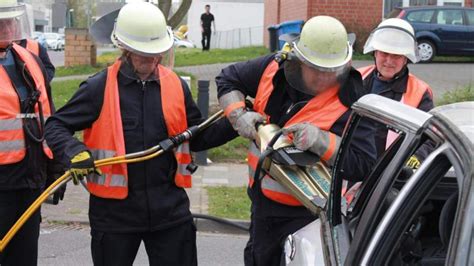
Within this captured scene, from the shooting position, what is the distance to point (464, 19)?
19.1 metres

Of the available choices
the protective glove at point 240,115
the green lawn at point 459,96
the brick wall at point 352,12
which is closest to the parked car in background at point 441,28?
the brick wall at point 352,12

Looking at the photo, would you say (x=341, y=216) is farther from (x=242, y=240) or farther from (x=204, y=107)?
(x=204, y=107)

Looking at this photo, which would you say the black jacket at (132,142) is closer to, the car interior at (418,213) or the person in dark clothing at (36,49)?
the car interior at (418,213)

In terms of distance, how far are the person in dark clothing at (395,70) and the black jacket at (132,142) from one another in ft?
5.50

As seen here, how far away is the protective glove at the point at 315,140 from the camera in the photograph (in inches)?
136

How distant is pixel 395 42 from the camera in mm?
4906

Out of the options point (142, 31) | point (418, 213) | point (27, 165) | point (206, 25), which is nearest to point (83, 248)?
point (27, 165)

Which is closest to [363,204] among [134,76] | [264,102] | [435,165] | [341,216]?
[341,216]

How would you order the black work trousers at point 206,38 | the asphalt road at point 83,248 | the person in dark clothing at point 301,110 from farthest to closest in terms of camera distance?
the black work trousers at point 206,38
the asphalt road at point 83,248
the person in dark clothing at point 301,110

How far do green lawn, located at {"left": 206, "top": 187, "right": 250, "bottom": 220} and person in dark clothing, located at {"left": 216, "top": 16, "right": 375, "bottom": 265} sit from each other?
126 inches

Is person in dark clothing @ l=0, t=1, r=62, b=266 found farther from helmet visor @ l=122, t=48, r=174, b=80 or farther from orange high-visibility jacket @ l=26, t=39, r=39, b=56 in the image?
orange high-visibility jacket @ l=26, t=39, r=39, b=56

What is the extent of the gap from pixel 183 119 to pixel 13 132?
934mm

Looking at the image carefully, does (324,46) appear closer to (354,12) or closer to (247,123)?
(247,123)

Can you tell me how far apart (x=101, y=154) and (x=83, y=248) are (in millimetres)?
2768
